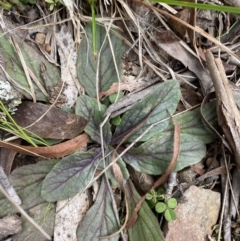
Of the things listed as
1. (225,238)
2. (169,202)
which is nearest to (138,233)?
(169,202)

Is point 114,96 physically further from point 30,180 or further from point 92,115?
point 30,180

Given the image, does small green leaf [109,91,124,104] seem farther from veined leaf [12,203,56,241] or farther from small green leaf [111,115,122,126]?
veined leaf [12,203,56,241]

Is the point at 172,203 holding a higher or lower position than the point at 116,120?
lower

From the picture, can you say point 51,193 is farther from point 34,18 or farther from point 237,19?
point 237,19

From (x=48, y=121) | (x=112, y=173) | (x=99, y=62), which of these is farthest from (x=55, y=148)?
(x=99, y=62)

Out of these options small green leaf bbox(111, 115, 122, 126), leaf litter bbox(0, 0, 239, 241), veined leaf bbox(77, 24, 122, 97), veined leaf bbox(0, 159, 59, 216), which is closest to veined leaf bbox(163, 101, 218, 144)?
leaf litter bbox(0, 0, 239, 241)

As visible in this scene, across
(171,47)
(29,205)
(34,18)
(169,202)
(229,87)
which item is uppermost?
(34,18)
